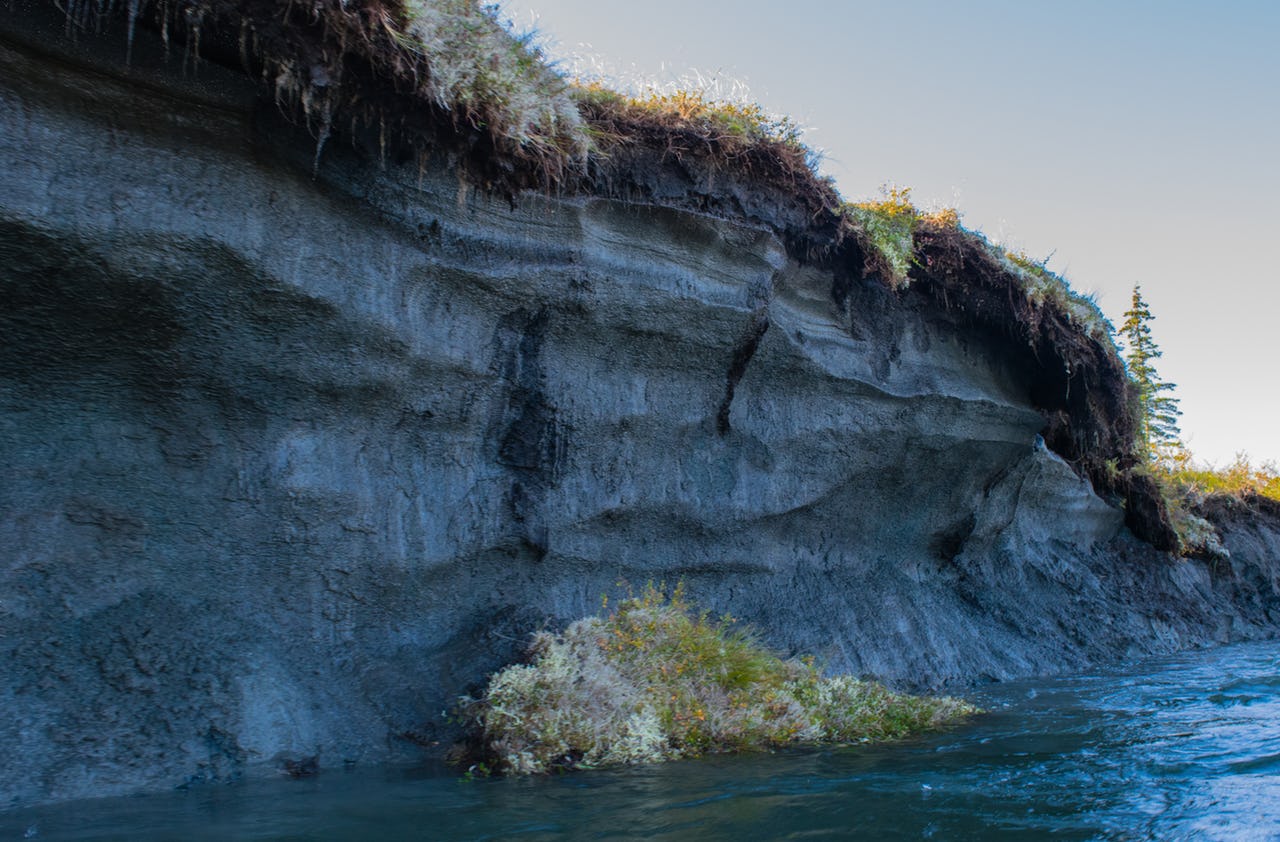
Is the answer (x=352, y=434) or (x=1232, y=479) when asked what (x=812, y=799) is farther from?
(x=1232, y=479)

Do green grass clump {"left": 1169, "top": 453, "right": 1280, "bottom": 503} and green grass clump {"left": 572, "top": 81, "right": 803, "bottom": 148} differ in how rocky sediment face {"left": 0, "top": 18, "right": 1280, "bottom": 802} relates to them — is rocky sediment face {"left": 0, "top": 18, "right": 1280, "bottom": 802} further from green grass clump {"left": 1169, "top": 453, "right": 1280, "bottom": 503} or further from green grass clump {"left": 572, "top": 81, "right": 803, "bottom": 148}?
green grass clump {"left": 1169, "top": 453, "right": 1280, "bottom": 503}

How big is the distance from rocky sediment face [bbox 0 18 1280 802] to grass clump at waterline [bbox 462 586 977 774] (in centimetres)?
60

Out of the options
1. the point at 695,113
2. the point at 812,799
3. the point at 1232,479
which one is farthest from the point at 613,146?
the point at 1232,479

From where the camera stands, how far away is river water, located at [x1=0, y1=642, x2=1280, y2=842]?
12.4ft

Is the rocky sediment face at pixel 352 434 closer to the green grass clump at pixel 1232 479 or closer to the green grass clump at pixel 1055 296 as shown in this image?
the green grass clump at pixel 1055 296

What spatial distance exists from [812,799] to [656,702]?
1.78 m

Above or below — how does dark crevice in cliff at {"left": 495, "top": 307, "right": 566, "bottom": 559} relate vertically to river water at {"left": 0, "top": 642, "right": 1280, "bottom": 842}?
above

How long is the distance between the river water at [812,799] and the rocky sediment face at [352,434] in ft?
2.56

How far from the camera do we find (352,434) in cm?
633

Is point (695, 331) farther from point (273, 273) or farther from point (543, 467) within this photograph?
point (273, 273)

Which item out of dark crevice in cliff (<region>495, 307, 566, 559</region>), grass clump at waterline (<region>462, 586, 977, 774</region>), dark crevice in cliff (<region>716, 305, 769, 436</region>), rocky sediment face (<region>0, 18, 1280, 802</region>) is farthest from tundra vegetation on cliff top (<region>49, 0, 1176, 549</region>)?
grass clump at waterline (<region>462, 586, 977, 774</region>)

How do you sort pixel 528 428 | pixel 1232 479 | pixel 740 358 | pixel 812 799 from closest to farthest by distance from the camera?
pixel 812 799 < pixel 528 428 < pixel 740 358 < pixel 1232 479

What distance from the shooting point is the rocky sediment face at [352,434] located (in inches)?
194

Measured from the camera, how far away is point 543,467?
23.8ft
